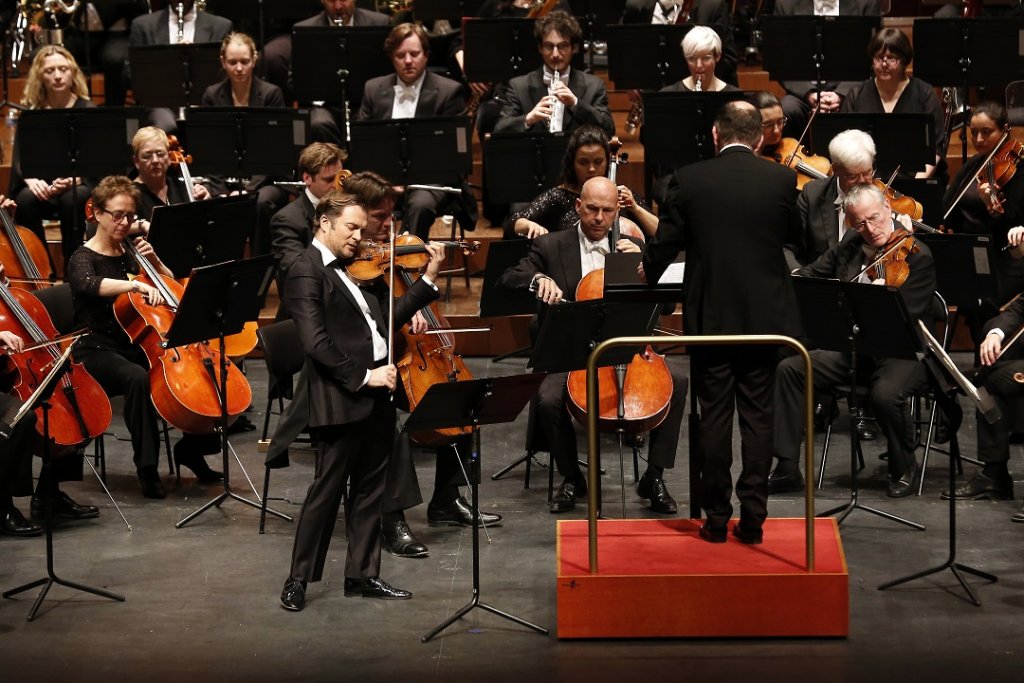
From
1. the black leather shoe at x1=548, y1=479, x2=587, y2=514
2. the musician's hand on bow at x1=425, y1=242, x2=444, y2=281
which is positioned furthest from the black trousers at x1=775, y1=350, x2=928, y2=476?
the musician's hand on bow at x1=425, y1=242, x2=444, y2=281

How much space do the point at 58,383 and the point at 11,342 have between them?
0.28 metres

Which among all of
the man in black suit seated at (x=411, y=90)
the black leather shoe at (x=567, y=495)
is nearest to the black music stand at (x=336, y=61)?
the man in black suit seated at (x=411, y=90)

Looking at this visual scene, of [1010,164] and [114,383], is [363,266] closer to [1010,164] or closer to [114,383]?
[114,383]

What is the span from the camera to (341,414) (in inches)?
201

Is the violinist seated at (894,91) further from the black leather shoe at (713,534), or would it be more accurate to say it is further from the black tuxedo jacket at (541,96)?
the black leather shoe at (713,534)

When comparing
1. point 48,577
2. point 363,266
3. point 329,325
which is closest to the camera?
point 329,325

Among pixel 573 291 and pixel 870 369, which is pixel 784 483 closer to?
pixel 870 369

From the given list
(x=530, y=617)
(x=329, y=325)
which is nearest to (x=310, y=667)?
(x=530, y=617)

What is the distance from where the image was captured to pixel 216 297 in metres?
6.01

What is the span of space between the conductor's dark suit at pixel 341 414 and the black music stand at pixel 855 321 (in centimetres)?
160

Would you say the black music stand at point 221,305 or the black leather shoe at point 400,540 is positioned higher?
the black music stand at point 221,305

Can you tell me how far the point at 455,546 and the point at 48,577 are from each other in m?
1.55

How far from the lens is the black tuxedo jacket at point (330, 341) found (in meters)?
5.09

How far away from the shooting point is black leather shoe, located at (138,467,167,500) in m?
6.56
